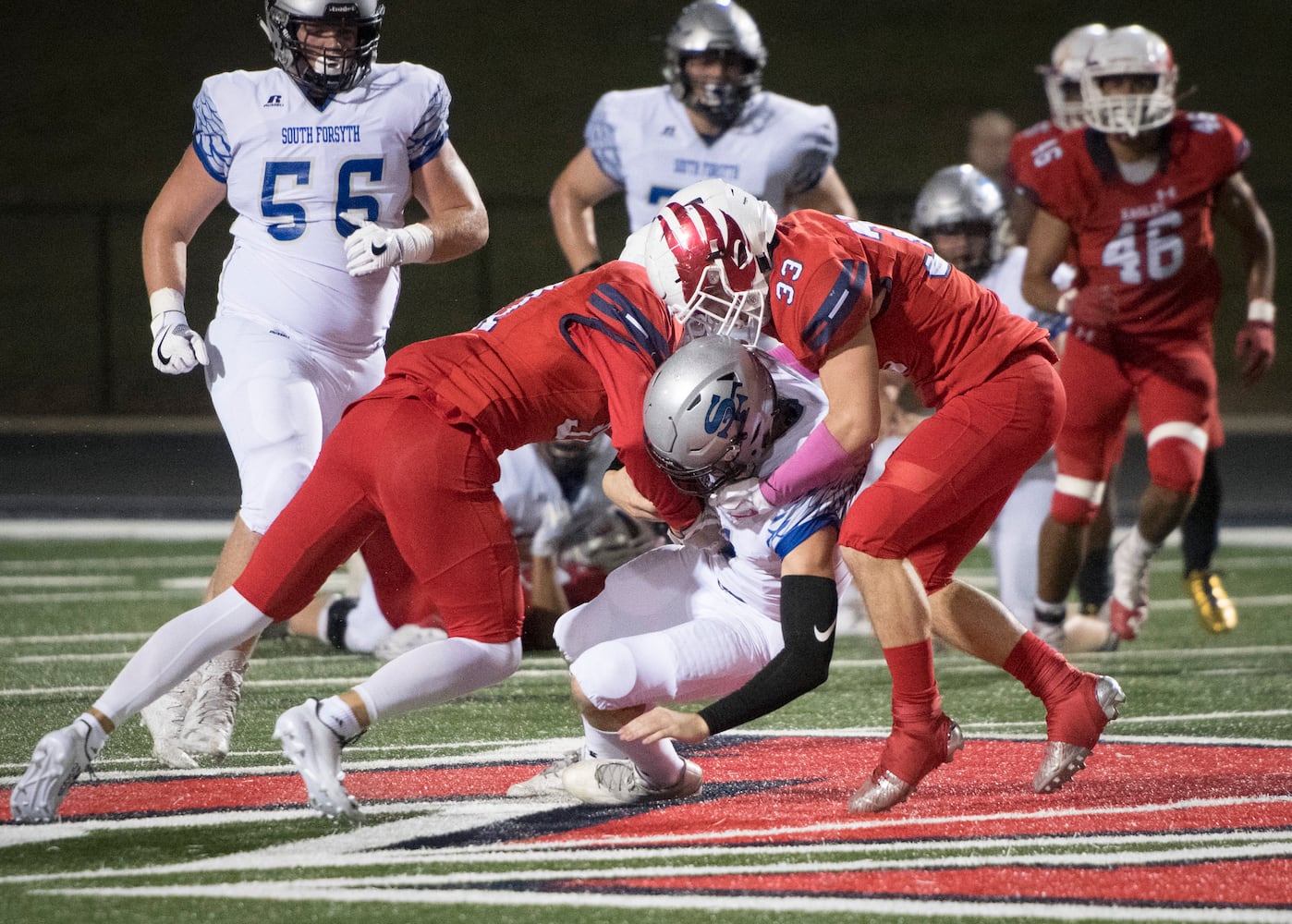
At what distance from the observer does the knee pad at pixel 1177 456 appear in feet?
21.7

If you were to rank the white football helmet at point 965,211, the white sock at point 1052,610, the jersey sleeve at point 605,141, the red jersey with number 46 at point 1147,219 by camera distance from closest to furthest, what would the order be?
the white sock at point 1052,610, the red jersey with number 46 at point 1147,219, the white football helmet at point 965,211, the jersey sleeve at point 605,141

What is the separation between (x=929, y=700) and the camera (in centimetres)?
399

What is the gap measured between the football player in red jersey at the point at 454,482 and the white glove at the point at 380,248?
2.51 feet

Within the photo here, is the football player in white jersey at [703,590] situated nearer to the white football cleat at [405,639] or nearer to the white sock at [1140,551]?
the white football cleat at [405,639]

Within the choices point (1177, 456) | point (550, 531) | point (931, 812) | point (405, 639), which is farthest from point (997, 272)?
point (931, 812)

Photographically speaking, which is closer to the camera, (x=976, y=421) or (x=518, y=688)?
(x=976, y=421)

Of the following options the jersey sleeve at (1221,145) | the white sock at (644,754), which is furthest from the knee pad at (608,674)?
the jersey sleeve at (1221,145)

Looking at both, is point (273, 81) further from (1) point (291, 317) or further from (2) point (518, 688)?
(2) point (518, 688)

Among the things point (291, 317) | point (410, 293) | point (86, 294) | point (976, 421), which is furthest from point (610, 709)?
point (86, 294)

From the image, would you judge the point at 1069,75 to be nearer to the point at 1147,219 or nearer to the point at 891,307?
the point at 1147,219

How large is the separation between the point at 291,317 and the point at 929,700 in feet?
6.27

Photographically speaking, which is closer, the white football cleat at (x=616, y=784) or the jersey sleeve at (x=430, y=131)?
the white football cleat at (x=616, y=784)

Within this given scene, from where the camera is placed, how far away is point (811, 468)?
3873 mm

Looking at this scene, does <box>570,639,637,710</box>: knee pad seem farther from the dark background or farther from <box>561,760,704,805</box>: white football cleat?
the dark background
